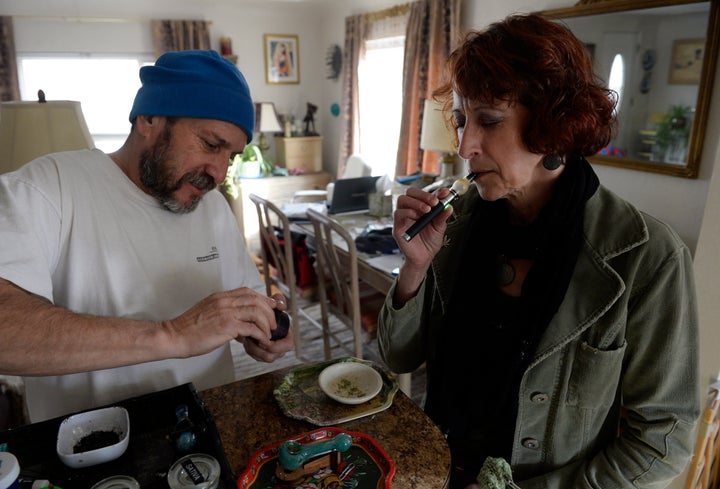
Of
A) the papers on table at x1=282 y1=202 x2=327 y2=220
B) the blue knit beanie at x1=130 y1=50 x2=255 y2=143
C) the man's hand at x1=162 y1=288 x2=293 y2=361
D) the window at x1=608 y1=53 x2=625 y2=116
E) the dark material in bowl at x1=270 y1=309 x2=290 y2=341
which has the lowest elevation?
the papers on table at x1=282 y1=202 x2=327 y2=220

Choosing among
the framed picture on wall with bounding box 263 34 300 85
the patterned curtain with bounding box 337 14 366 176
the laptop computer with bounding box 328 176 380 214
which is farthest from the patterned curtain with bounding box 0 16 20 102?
the laptop computer with bounding box 328 176 380 214

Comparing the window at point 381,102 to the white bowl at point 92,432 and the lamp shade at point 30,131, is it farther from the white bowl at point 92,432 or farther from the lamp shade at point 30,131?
the white bowl at point 92,432

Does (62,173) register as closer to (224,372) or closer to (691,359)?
(224,372)

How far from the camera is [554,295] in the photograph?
37.9 inches

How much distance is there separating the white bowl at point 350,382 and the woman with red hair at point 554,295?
207 millimetres

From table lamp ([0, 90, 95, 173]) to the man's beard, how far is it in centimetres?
58

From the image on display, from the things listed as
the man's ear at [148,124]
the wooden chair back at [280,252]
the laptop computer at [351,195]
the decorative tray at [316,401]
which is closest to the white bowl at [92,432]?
the decorative tray at [316,401]

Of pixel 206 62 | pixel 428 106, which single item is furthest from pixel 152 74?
pixel 428 106

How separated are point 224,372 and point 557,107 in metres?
1.02

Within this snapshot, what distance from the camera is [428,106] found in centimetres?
329

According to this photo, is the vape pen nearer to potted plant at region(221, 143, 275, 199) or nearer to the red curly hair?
the red curly hair

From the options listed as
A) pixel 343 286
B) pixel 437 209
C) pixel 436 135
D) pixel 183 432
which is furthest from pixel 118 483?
pixel 436 135

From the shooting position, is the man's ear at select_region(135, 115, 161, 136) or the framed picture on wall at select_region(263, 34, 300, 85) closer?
the man's ear at select_region(135, 115, 161, 136)

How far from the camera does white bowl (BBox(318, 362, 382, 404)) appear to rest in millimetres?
1005
